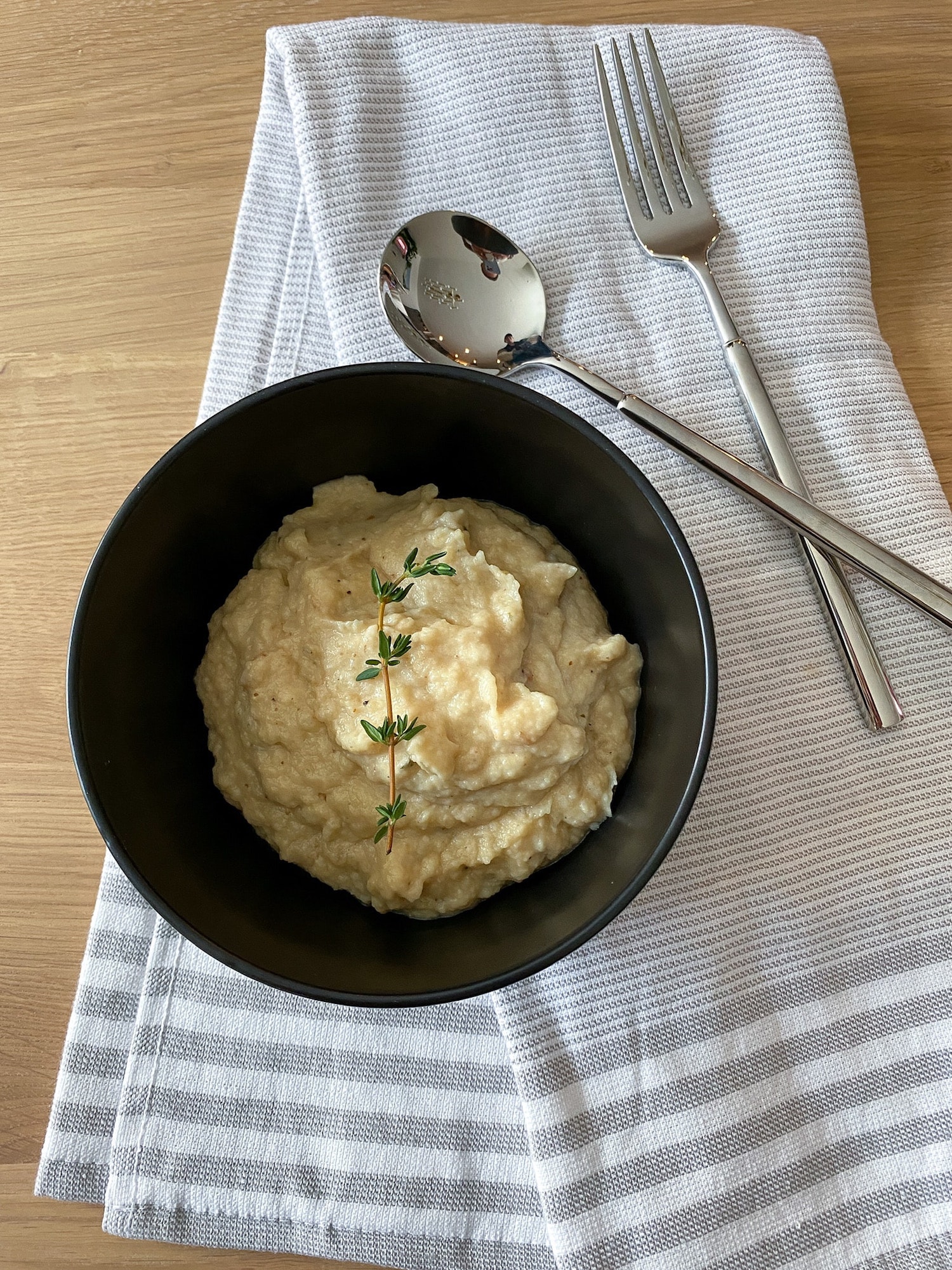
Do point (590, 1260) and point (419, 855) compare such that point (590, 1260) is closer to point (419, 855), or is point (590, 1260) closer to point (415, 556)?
point (419, 855)

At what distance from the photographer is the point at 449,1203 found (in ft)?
5.26

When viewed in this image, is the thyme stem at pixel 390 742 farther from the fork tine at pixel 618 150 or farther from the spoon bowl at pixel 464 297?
the fork tine at pixel 618 150

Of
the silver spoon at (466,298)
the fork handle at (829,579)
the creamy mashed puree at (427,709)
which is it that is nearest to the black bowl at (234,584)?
the creamy mashed puree at (427,709)

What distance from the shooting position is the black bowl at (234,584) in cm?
130

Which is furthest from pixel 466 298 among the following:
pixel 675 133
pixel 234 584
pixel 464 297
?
pixel 234 584

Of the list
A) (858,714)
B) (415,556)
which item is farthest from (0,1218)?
(858,714)

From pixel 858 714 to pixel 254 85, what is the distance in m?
1.81

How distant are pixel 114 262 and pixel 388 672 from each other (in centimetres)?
120

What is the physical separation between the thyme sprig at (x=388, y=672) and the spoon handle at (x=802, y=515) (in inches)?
20.6

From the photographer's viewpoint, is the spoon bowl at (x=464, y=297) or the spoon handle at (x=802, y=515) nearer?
the spoon handle at (x=802, y=515)

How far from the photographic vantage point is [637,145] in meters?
1.85

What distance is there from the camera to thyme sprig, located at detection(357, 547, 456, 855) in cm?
130

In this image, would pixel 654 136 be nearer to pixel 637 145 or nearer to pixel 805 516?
pixel 637 145

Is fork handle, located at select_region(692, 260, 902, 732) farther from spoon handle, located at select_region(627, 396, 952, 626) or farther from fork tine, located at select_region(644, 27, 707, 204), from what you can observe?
fork tine, located at select_region(644, 27, 707, 204)
